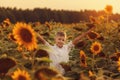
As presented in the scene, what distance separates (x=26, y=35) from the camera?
10.4 ft

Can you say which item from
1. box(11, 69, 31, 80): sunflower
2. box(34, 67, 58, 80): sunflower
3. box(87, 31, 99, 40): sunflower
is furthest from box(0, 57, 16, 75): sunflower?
box(87, 31, 99, 40): sunflower

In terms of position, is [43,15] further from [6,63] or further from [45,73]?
[45,73]

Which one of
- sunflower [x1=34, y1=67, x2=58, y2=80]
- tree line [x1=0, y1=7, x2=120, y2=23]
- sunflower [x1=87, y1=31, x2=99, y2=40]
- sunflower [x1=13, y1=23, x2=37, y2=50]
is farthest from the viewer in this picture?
tree line [x1=0, y1=7, x2=120, y2=23]

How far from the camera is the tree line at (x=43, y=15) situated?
26.7m

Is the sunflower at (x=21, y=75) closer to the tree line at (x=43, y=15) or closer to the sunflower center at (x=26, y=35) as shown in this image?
the sunflower center at (x=26, y=35)

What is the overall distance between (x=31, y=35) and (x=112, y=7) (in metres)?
4.94

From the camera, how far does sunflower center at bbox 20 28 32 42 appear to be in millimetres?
3145

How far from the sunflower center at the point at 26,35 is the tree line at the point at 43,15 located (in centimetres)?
2128

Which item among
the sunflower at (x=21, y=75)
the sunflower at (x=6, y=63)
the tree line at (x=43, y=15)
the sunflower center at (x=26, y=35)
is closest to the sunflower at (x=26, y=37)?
A: the sunflower center at (x=26, y=35)

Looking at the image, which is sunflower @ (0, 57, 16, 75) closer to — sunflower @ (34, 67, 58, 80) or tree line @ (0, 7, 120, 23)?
sunflower @ (34, 67, 58, 80)

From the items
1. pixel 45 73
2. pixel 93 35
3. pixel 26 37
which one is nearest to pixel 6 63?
pixel 26 37

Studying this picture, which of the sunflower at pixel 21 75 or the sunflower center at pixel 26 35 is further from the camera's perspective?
the sunflower center at pixel 26 35

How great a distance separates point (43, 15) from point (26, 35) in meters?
30.4

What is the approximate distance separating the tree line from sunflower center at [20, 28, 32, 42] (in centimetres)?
2128
